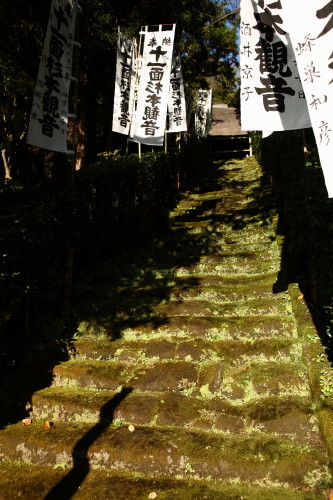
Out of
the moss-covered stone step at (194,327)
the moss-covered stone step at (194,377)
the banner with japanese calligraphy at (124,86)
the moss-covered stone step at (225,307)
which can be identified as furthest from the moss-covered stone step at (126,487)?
the banner with japanese calligraphy at (124,86)

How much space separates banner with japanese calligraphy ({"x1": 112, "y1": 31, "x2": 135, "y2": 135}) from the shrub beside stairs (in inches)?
183

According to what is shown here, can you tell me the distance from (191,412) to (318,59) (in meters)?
3.55

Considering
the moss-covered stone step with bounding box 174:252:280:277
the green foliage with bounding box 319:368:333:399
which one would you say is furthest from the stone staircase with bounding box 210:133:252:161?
the green foliage with bounding box 319:368:333:399

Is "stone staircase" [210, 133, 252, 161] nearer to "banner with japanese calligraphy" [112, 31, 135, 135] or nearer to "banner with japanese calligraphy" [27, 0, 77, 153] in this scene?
"banner with japanese calligraphy" [112, 31, 135, 135]

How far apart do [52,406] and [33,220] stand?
228cm

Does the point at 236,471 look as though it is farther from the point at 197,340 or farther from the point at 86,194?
the point at 86,194

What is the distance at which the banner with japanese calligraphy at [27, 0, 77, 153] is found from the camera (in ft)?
18.2

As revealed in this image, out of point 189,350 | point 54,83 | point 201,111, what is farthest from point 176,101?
point 189,350

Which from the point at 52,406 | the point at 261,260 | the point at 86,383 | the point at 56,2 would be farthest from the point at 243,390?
the point at 56,2

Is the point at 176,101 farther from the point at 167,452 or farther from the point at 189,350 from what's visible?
the point at 167,452

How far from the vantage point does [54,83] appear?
18.8ft

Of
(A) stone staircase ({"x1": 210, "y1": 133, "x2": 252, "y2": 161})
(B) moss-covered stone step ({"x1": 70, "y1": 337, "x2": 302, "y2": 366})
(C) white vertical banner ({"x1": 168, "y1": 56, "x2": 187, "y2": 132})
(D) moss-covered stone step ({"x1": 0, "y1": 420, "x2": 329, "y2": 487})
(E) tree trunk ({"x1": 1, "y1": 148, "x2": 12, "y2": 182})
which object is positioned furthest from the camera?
(A) stone staircase ({"x1": 210, "y1": 133, "x2": 252, "y2": 161})

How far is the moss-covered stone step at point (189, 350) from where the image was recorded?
4391 millimetres

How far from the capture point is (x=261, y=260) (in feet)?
21.2
